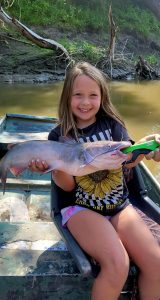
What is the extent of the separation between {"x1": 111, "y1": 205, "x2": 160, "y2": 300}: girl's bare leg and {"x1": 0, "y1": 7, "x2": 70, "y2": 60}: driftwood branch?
1166cm

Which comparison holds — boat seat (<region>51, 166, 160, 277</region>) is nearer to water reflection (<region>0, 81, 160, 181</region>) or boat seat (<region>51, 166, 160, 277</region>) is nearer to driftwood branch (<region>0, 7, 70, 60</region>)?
water reflection (<region>0, 81, 160, 181</region>)

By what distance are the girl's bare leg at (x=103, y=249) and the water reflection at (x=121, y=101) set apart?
5.31 metres

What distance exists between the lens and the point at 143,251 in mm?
2201

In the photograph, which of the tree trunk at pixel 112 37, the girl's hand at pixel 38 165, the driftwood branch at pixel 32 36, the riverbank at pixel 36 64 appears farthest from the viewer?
the riverbank at pixel 36 64

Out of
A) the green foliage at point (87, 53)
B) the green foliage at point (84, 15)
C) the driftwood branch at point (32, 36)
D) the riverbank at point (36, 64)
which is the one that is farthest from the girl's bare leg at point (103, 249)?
the green foliage at point (84, 15)

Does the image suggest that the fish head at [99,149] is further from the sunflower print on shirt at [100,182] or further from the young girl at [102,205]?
the sunflower print on shirt at [100,182]

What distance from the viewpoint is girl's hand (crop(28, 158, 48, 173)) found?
2.41 meters

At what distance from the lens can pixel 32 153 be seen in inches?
95.4

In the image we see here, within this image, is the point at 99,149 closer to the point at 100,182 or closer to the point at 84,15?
the point at 100,182

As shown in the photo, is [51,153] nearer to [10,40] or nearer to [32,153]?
[32,153]

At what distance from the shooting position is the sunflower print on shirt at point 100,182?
254cm

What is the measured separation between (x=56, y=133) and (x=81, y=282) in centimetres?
100

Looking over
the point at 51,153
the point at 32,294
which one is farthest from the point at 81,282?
the point at 51,153

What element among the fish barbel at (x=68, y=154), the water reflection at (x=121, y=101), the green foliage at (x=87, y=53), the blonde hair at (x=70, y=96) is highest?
the blonde hair at (x=70, y=96)
